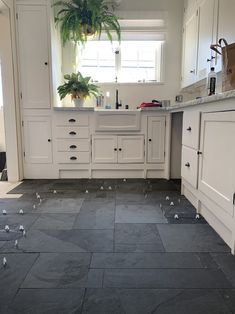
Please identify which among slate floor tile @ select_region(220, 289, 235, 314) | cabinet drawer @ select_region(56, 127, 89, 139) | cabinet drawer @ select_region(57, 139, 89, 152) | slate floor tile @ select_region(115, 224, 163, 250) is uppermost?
cabinet drawer @ select_region(56, 127, 89, 139)

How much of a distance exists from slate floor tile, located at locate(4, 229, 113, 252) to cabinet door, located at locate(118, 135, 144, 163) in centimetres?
166

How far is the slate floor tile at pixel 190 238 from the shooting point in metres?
1.57

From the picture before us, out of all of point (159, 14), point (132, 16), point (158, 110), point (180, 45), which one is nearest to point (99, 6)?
point (132, 16)

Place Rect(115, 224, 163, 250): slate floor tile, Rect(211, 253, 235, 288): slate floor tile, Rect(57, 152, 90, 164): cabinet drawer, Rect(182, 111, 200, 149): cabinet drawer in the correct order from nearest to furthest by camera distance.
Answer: Rect(211, 253, 235, 288): slate floor tile
Rect(115, 224, 163, 250): slate floor tile
Rect(182, 111, 200, 149): cabinet drawer
Rect(57, 152, 90, 164): cabinet drawer

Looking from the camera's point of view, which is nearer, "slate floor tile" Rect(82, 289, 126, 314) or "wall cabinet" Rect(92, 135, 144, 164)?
"slate floor tile" Rect(82, 289, 126, 314)

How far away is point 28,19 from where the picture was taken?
3152 millimetres

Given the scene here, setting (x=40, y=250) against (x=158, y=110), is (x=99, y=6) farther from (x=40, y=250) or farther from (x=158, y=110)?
(x=40, y=250)

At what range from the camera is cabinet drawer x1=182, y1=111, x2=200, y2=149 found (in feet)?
7.00

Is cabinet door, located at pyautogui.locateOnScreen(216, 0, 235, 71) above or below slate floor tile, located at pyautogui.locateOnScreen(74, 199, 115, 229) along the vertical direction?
above

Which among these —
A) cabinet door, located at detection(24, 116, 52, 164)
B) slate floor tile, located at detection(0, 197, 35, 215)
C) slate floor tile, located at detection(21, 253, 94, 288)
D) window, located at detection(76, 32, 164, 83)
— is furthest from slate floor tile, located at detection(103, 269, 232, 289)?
window, located at detection(76, 32, 164, 83)

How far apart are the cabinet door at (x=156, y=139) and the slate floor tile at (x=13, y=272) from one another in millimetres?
2212

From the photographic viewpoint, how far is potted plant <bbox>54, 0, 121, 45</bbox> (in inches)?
129

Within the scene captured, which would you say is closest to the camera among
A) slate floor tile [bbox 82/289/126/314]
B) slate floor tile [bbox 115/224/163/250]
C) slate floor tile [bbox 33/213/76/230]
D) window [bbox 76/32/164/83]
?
slate floor tile [bbox 82/289/126/314]

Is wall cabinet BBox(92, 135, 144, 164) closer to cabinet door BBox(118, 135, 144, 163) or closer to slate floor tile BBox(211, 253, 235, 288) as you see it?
cabinet door BBox(118, 135, 144, 163)
